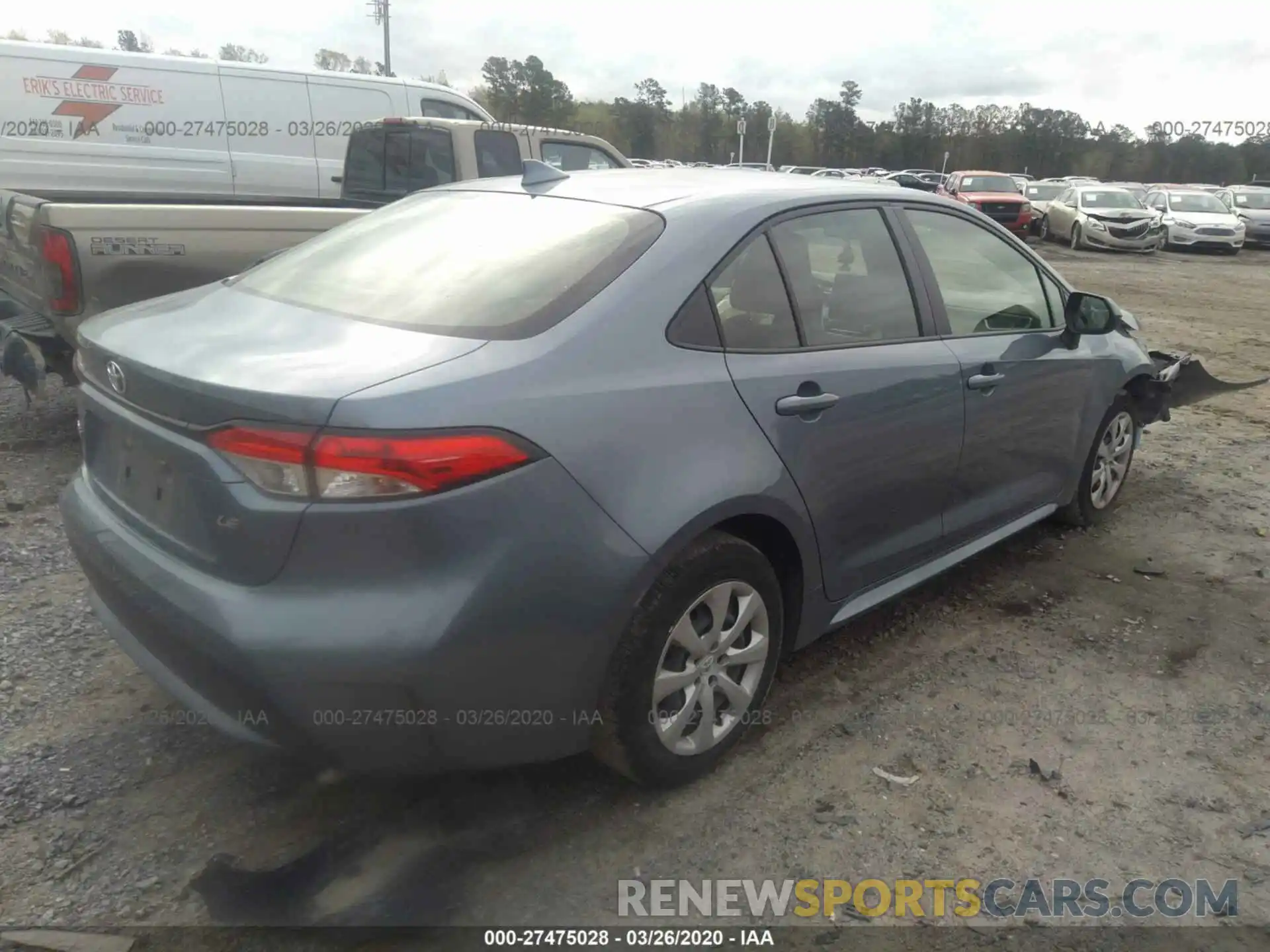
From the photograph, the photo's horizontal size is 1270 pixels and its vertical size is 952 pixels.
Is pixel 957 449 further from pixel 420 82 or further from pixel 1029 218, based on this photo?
pixel 1029 218

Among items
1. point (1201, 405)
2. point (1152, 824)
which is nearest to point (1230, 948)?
point (1152, 824)

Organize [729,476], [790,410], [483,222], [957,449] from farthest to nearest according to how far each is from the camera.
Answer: [957,449] < [483,222] < [790,410] < [729,476]

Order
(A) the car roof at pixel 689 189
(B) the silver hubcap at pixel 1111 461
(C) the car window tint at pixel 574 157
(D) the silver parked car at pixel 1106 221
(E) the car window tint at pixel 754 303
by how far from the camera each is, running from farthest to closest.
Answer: (D) the silver parked car at pixel 1106 221 → (C) the car window tint at pixel 574 157 → (B) the silver hubcap at pixel 1111 461 → (A) the car roof at pixel 689 189 → (E) the car window tint at pixel 754 303

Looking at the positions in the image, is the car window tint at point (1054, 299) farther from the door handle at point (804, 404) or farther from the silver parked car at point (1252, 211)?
the silver parked car at point (1252, 211)

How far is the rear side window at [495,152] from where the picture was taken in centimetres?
816

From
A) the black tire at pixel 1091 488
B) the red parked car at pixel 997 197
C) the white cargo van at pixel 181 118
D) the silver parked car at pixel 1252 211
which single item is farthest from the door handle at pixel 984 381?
the silver parked car at pixel 1252 211

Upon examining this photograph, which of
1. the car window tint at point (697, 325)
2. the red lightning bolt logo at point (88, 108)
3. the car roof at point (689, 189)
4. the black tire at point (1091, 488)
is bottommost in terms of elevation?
the black tire at point (1091, 488)

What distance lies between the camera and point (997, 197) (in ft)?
77.2

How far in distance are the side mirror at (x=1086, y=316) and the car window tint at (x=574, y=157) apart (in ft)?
16.8

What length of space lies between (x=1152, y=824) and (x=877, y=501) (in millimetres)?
1187

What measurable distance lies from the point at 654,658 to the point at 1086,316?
8.82ft

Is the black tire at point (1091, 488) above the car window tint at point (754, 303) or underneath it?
underneath

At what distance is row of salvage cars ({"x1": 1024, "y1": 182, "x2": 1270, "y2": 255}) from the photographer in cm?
2166

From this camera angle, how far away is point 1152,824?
2.68 metres
